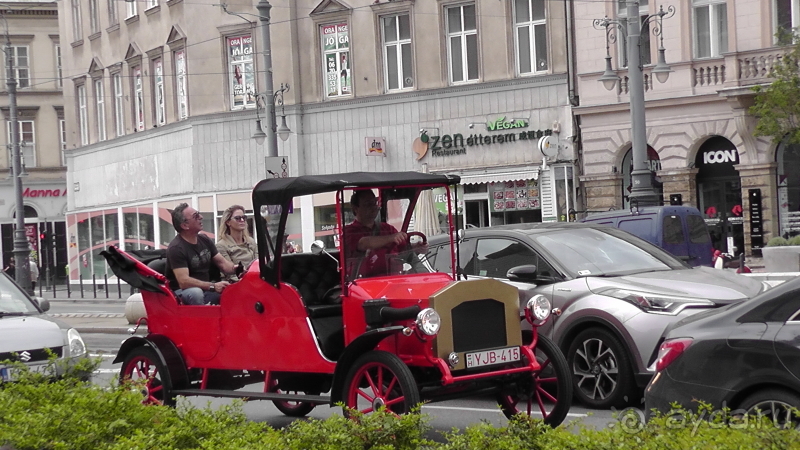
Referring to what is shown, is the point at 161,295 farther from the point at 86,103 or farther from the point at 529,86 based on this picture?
the point at 86,103

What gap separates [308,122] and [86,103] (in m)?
14.0

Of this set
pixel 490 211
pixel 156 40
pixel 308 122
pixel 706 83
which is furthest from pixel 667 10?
pixel 156 40

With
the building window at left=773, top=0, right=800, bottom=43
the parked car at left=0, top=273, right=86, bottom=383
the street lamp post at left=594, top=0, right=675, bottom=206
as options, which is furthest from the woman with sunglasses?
the building window at left=773, top=0, right=800, bottom=43

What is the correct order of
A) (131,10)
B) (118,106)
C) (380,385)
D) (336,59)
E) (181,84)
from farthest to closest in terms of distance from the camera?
(118,106) → (131,10) → (181,84) → (336,59) → (380,385)

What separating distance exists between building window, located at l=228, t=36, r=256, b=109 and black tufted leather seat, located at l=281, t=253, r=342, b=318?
28.9m

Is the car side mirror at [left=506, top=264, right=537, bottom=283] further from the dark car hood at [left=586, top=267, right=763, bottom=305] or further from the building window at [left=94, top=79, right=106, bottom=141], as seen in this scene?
the building window at [left=94, top=79, right=106, bottom=141]

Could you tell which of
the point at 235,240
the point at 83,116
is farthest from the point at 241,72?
the point at 235,240

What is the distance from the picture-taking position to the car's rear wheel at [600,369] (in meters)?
9.91

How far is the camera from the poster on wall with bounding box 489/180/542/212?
32250mm

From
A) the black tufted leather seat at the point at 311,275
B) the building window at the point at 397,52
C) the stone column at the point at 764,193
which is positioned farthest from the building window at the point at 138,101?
the black tufted leather seat at the point at 311,275

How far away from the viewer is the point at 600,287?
10461 millimetres

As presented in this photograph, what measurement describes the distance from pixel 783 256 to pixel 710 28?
1004 cm

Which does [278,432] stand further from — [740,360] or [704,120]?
[704,120]

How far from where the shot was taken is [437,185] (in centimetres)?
928
